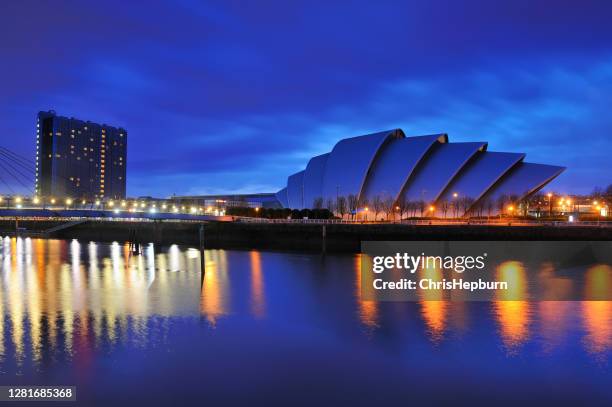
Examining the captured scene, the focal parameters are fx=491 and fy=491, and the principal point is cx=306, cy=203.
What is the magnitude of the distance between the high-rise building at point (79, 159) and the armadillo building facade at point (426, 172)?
2716 inches

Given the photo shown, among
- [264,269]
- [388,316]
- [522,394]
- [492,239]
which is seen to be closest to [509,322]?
[388,316]

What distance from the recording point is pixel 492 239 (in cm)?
3422

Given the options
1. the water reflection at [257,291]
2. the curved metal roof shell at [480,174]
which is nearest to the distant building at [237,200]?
the curved metal roof shell at [480,174]

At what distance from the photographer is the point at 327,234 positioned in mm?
37781

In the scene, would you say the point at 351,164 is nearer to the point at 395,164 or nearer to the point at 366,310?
the point at 395,164

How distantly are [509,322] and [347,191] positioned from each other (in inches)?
1884

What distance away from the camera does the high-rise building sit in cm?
11277

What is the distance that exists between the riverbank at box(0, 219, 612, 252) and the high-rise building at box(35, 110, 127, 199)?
216 ft

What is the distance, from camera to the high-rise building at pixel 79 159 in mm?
112769

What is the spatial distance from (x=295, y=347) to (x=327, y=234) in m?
25.0

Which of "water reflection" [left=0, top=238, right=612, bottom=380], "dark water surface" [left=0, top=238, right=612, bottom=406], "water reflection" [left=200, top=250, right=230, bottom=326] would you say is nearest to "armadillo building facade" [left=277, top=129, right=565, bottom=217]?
"water reflection" [left=0, top=238, right=612, bottom=380]

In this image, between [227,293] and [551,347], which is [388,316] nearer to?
[551,347]

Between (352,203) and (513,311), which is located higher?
(352,203)

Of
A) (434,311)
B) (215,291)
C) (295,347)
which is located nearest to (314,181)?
(215,291)
